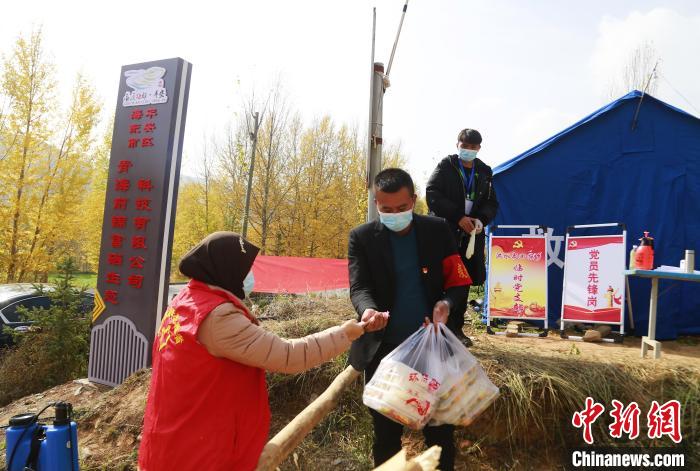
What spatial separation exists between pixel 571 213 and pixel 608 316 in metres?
1.37

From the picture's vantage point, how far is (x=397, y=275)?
2.22 meters

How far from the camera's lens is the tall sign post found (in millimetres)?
5262

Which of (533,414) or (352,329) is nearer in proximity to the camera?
(352,329)

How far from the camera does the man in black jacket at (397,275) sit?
2.17 meters

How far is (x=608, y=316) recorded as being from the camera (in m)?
4.90

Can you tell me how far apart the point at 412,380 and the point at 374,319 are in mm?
318

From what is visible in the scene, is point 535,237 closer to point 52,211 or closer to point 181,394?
point 181,394

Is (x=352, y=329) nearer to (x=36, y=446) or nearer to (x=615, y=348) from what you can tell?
(x=36, y=446)

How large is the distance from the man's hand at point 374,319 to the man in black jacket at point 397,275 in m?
0.06

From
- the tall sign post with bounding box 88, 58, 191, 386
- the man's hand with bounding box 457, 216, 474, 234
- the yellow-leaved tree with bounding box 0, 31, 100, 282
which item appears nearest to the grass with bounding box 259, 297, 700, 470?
the man's hand with bounding box 457, 216, 474, 234

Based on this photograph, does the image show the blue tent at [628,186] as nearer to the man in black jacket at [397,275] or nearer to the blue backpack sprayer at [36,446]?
the man in black jacket at [397,275]

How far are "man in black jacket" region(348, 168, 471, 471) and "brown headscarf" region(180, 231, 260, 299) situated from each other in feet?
2.24

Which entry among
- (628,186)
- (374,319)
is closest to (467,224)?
(374,319)

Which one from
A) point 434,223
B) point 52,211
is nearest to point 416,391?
point 434,223
